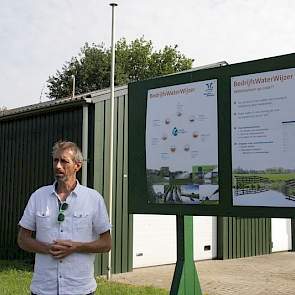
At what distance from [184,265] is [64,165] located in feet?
8.96

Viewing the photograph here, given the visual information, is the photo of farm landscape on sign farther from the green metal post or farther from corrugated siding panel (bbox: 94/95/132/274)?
corrugated siding panel (bbox: 94/95/132/274)

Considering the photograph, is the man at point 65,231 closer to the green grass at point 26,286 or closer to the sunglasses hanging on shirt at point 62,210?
the sunglasses hanging on shirt at point 62,210

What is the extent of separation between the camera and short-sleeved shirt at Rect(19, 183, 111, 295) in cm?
361

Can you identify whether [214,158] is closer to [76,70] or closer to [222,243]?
[222,243]

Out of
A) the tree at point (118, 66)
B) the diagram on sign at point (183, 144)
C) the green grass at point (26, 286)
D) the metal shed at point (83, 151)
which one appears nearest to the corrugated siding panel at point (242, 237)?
the metal shed at point (83, 151)

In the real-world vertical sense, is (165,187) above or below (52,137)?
below

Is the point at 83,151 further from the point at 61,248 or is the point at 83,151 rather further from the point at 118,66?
the point at 118,66

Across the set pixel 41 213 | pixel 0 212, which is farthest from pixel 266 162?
pixel 0 212

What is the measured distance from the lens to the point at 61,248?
3.54 m

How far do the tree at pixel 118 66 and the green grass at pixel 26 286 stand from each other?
110 feet

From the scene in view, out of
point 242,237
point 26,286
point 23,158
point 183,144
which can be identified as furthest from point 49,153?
point 183,144

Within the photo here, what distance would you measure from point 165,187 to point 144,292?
11.5 ft

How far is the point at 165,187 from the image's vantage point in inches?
238

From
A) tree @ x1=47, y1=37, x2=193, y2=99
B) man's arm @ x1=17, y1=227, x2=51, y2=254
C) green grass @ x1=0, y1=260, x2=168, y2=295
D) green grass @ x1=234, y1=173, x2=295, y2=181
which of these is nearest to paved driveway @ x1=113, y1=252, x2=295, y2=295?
green grass @ x1=0, y1=260, x2=168, y2=295
